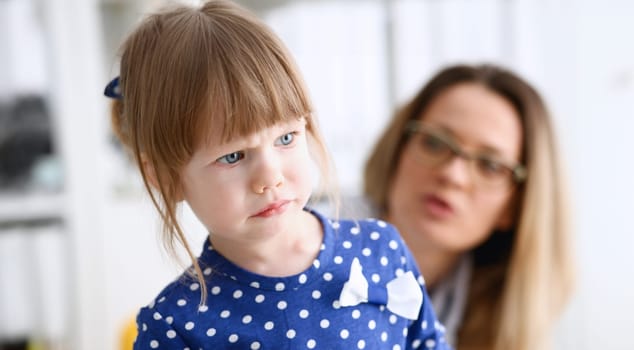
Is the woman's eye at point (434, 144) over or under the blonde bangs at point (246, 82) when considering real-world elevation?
under

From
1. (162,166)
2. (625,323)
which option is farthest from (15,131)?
(625,323)

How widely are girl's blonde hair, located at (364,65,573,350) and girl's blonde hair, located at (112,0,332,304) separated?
0.81 metres

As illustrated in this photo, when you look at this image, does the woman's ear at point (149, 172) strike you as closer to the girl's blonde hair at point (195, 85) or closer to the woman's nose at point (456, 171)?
the girl's blonde hair at point (195, 85)

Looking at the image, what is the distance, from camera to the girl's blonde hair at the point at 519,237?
1.22 m

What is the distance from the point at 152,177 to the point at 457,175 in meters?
0.72

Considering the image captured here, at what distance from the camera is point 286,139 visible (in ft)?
1.67

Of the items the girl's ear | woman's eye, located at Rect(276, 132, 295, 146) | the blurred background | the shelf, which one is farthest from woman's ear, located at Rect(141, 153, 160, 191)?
the shelf

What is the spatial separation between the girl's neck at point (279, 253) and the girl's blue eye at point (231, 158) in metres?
0.09

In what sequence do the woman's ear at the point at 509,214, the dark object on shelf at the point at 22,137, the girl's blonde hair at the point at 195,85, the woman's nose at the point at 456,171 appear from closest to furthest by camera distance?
the girl's blonde hair at the point at 195,85 → the woman's nose at the point at 456,171 → the woman's ear at the point at 509,214 → the dark object on shelf at the point at 22,137

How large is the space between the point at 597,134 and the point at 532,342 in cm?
134

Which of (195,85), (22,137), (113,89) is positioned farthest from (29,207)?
(195,85)

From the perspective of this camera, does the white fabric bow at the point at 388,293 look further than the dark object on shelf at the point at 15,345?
No

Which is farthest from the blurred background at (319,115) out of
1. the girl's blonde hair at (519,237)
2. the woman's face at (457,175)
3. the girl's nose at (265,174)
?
the girl's nose at (265,174)

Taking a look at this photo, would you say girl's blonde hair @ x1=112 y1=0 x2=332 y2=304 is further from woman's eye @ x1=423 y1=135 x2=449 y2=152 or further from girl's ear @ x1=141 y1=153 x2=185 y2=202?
woman's eye @ x1=423 y1=135 x2=449 y2=152
